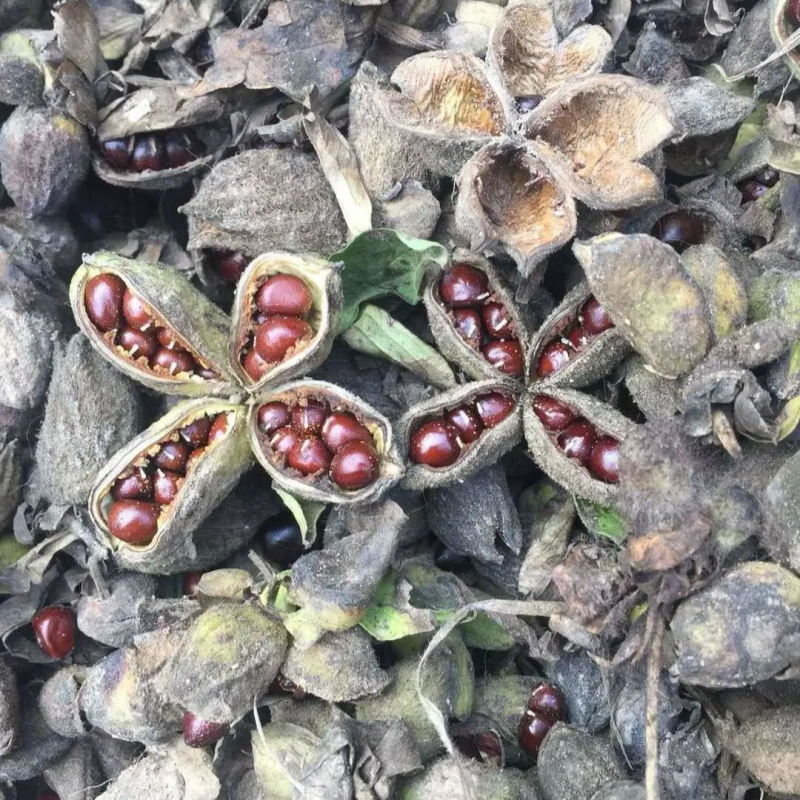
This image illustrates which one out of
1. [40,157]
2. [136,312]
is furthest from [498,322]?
[40,157]

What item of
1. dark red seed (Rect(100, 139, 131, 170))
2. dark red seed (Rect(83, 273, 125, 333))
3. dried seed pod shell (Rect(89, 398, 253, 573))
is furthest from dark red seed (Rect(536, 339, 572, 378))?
dark red seed (Rect(100, 139, 131, 170))

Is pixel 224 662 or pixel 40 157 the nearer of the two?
pixel 224 662

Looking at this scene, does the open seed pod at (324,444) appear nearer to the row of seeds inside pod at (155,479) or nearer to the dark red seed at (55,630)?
the row of seeds inside pod at (155,479)

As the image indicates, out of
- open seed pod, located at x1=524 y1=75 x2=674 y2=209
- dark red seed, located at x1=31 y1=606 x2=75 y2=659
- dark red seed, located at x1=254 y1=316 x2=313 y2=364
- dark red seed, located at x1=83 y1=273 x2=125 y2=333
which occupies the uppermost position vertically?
open seed pod, located at x1=524 y1=75 x2=674 y2=209

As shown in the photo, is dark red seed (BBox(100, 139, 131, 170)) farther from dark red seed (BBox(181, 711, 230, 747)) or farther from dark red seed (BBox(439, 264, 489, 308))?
dark red seed (BBox(181, 711, 230, 747))

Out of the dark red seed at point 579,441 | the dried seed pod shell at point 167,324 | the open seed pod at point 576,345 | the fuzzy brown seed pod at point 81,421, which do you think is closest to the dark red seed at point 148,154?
the dried seed pod shell at point 167,324

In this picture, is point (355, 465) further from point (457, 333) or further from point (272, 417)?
point (457, 333)

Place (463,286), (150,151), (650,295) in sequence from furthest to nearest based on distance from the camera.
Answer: (150,151) < (463,286) < (650,295)
